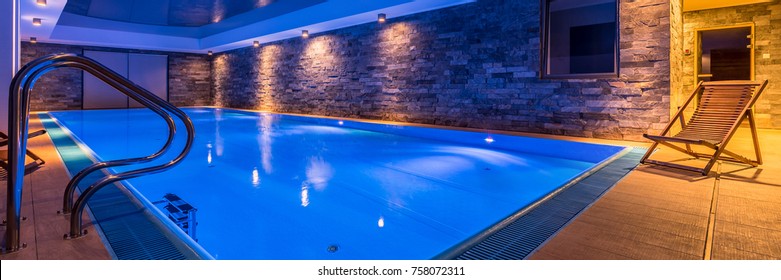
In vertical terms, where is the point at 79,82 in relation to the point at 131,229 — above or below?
above

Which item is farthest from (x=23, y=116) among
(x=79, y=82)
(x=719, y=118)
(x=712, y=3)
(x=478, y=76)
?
(x=79, y=82)

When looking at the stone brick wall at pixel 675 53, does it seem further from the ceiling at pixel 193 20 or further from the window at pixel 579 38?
the ceiling at pixel 193 20

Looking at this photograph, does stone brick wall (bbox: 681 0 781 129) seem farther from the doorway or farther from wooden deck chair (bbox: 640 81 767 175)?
wooden deck chair (bbox: 640 81 767 175)

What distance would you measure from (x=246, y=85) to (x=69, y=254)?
494 inches

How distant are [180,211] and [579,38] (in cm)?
559

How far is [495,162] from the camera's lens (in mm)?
4785

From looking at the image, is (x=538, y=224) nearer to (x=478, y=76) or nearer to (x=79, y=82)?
(x=478, y=76)

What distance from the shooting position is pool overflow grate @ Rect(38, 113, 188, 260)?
5.26 ft

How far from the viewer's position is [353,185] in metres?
3.56

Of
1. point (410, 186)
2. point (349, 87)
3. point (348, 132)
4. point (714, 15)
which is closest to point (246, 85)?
point (349, 87)

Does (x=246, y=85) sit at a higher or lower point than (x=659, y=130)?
higher

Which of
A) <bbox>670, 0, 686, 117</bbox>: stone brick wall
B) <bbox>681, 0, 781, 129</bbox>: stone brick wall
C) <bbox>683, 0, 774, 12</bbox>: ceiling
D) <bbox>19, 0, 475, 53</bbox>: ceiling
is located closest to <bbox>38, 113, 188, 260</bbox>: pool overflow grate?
<bbox>670, 0, 686, 117</bbox>: stone brick wall

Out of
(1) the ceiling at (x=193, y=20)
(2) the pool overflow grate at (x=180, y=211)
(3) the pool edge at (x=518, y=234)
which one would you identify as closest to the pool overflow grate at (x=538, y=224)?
(3) the pool edge at (x=518, y=234)
